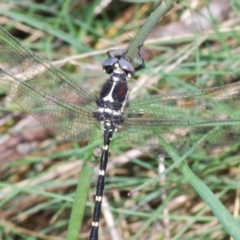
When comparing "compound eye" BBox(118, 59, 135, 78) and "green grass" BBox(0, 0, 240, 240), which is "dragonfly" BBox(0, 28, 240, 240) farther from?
"green grass" BBox(0, 0, 240, 240)

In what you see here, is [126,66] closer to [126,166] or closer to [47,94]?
[47,94]

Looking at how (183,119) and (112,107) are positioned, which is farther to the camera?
(112,107)

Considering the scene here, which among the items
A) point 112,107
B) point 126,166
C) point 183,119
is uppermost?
point 126,166

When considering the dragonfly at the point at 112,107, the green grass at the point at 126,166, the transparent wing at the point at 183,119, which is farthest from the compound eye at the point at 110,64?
the green grass at the point at 126,166

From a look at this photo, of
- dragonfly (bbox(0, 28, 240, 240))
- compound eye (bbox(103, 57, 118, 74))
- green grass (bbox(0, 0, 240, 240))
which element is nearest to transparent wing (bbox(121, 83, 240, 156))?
dragonfly (bbox(0, 28, 240, 240))

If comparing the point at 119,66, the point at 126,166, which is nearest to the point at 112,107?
the point at 119,66

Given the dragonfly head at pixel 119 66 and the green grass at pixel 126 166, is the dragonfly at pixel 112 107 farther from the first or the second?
the green grass at pixel 126 166
